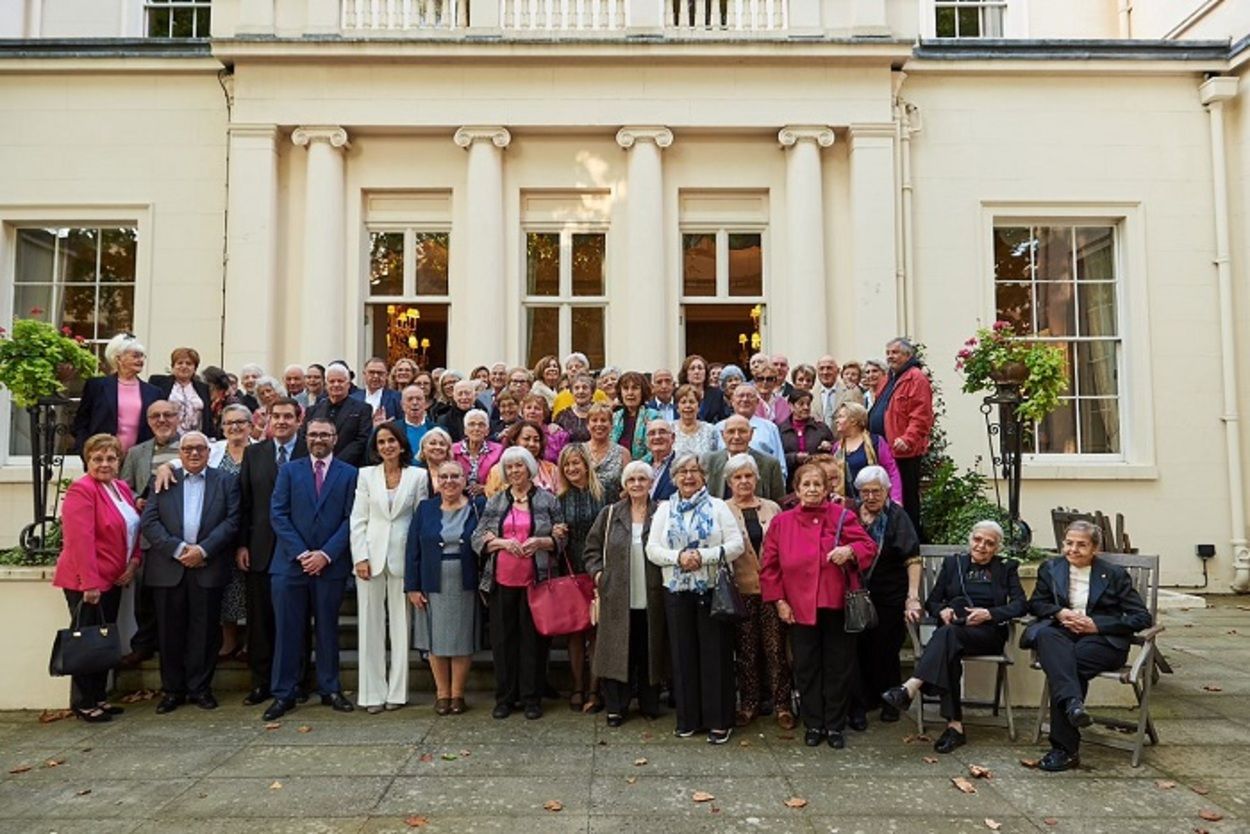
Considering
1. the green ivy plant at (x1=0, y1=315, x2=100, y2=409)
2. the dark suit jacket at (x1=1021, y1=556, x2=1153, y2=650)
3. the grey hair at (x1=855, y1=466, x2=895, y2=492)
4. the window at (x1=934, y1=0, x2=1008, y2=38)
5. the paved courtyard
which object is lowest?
the paved courtyard

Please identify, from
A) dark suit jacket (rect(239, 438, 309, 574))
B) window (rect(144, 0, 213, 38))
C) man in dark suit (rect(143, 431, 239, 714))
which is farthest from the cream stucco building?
man in dark suit (rect(143, 431, 239, 714))

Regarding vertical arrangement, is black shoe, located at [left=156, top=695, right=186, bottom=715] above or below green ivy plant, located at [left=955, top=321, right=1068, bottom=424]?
below

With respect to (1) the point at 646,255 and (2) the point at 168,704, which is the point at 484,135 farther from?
(2) the point at 168,704

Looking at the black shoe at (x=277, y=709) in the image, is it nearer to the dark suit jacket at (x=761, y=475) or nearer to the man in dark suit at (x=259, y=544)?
the man in dark suit at (x=259, y=544)

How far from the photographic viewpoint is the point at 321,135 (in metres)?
10.2

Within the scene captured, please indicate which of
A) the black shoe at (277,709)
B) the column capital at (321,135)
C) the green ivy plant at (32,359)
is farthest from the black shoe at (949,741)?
the column capital at (321,135)

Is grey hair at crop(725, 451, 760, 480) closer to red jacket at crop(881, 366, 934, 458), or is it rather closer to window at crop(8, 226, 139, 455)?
red jacket at crop(881, 366, 934, 458)

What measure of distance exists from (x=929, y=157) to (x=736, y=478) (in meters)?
6.73

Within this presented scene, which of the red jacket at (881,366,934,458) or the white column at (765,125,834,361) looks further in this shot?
the white column at (765,125,834,361)

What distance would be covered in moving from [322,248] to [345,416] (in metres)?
3.83

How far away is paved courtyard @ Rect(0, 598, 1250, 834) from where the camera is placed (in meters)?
4.25

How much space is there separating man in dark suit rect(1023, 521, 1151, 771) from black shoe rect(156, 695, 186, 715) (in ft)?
18.4

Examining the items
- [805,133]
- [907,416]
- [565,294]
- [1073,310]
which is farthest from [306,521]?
[1073,310]

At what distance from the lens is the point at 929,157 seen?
10.6 m
